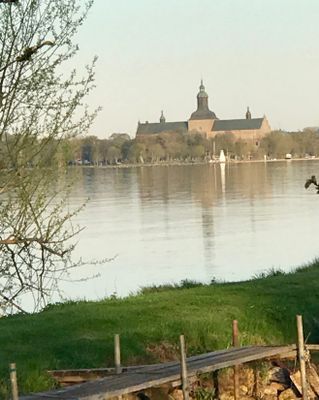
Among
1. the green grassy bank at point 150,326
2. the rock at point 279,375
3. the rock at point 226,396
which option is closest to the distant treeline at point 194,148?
the green grassy bank at point 150,326

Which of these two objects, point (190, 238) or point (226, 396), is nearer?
point (226, 396)

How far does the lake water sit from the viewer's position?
23922 mm

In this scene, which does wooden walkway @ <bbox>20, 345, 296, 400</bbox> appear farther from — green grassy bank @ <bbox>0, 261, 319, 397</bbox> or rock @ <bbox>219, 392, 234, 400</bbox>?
green grassy bank @ <bbox>0, 261, 319, 397</bbox>

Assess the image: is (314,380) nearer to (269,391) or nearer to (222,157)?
(269,391)

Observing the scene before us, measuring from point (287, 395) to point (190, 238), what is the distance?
70.3 ft

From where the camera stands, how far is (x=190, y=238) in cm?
3178

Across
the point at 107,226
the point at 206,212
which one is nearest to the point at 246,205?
the point at 206,212

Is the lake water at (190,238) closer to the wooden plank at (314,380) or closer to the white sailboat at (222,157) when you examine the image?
the wooden plank at (314,380)

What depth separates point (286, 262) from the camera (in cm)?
2552

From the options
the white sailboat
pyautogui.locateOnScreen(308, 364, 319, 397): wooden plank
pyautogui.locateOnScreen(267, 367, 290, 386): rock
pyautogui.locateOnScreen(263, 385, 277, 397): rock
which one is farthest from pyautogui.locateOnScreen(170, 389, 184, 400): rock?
the white sailboat

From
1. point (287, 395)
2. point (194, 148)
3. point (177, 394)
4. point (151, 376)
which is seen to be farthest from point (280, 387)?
point (194, 148)

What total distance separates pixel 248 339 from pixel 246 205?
112 feet

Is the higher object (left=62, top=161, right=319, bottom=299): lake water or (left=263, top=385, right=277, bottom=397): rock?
(left=263, top=385, right=277, bottom=397): rock

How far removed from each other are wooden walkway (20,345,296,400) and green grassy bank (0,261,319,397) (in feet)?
3.55
